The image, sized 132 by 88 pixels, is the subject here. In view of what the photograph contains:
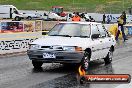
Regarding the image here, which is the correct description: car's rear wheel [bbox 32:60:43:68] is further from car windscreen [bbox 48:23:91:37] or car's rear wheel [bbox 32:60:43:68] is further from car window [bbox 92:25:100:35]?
car window [bbox 92:25:100:35]

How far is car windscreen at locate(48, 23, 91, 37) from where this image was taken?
43.2ft

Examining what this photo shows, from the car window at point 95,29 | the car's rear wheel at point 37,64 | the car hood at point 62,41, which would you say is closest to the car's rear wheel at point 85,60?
the car hood at point 62,41

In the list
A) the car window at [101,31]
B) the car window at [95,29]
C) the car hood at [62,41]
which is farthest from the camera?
the car window at [101,31]

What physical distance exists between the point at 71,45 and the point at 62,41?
38 centimetres

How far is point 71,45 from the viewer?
12078 millimetres

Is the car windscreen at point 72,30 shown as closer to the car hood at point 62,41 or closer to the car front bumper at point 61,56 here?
the car hood at point 62,41

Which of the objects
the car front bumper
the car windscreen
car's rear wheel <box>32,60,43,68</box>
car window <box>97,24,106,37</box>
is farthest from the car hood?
car window <box>97,24,106,37</box>

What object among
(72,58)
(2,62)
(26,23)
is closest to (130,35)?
(26,23)

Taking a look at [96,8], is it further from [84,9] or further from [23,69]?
[23,69]

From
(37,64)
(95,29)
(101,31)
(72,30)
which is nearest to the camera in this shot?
(37,64)

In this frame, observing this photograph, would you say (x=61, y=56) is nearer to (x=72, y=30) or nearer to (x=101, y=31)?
(x=72, y=30)

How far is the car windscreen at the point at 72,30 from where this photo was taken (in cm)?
1318

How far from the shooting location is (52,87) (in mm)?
9531

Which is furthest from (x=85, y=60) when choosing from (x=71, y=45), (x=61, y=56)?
(x=61, y=56)
